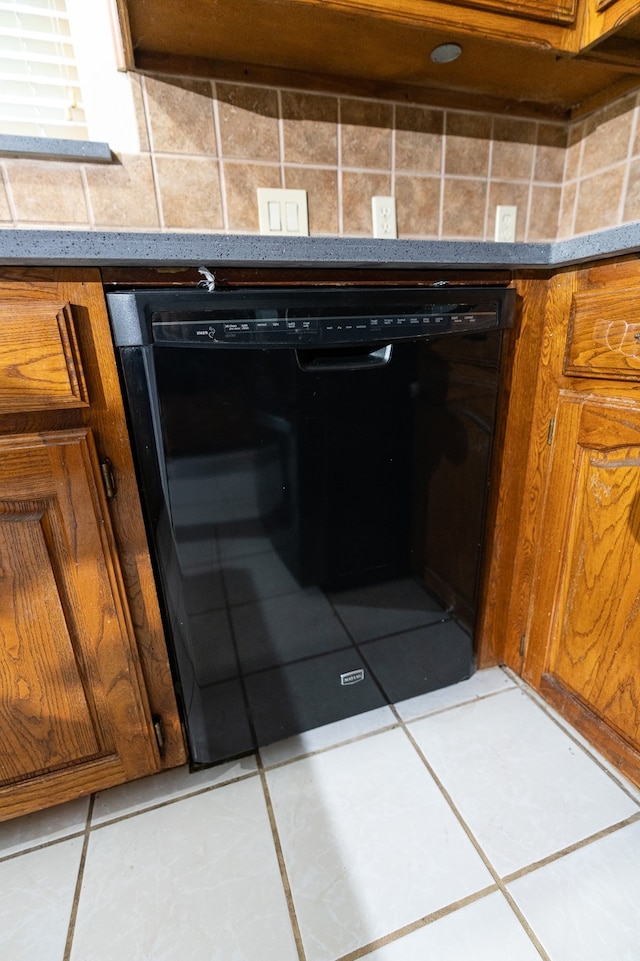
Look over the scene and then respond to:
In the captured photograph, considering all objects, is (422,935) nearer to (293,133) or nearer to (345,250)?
(345,250)

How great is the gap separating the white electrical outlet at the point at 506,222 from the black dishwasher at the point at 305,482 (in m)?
0.42

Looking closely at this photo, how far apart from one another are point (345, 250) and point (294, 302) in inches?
4.8

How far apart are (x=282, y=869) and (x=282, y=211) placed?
1.26 m

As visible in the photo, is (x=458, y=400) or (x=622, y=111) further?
(x=622, y=111)

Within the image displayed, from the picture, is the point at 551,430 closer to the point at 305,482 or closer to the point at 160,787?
the point at 305,482

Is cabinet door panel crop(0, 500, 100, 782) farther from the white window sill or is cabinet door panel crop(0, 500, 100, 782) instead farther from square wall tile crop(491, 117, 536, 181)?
square wall tile crop(491, 117, 536, 181)

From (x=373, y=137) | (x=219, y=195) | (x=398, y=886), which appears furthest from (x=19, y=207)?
(x=398, y=886)

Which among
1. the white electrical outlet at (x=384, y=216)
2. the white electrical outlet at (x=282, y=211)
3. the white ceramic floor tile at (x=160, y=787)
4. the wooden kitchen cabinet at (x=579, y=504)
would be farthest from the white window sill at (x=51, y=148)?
the white ceramic floor tile at (x=160, y=787)

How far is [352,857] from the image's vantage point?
790mm

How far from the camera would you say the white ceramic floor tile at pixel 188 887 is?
2.23 feet

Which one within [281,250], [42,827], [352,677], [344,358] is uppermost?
[281,250]

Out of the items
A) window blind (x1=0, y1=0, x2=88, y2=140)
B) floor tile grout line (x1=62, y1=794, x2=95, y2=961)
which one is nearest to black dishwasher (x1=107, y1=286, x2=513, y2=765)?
floor tile grout line (x1=62, y1=794, x2=95, y2=961)

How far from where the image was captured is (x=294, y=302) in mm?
704

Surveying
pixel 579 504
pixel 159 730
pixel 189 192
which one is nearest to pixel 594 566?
pixel 579 504
